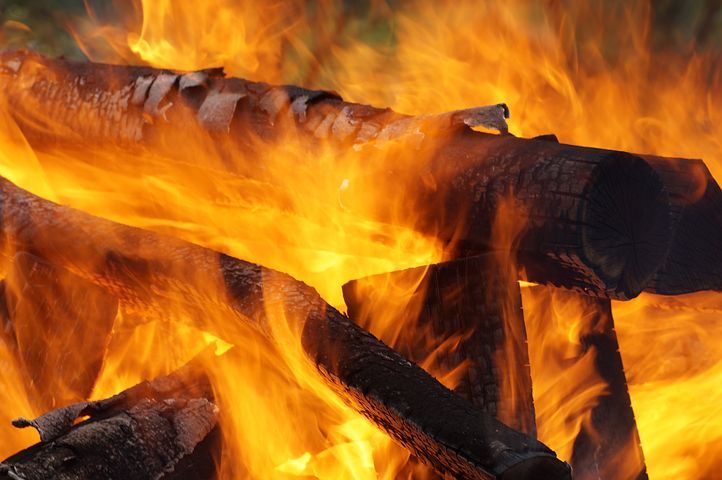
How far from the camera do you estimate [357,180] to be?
2.84 metres

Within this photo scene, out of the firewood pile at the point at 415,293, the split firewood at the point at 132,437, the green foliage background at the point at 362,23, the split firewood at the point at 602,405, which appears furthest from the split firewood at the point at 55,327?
the green foliage background at the point at 362,23

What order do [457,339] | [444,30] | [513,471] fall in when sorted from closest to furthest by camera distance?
[513,471] → [457,339] → [444,30]

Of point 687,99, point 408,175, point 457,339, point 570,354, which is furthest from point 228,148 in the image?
point 687,99

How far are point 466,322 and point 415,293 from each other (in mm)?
198

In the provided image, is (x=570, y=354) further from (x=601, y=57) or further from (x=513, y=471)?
(x=601, y=57)

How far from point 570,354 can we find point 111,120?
2.34 meters

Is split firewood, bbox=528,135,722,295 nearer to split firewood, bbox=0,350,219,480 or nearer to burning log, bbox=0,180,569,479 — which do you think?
burning log, bbox=0,180,569,479

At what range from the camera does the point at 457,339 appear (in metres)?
2.42

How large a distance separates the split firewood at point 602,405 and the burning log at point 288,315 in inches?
39.4

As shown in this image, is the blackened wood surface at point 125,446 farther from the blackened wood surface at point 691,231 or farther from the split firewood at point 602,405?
the blackened wood surface at point 691,231

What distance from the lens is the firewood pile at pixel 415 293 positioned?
193cm

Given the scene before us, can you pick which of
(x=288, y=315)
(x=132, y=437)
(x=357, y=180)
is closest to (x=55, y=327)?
(x=132, y=437)

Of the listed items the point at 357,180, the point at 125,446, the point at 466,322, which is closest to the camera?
the point at 125,446

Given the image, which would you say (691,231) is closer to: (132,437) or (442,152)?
(442,152)
